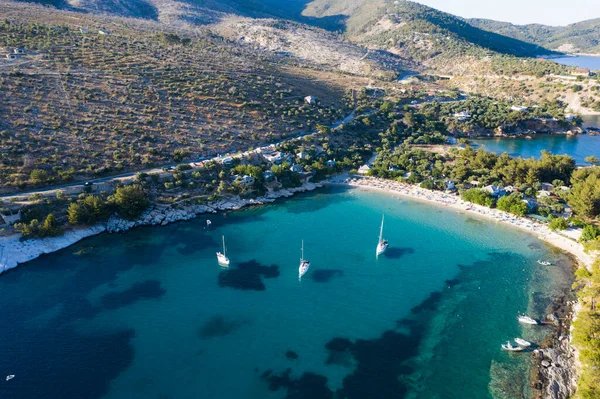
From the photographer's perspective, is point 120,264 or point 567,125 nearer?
point 120,264

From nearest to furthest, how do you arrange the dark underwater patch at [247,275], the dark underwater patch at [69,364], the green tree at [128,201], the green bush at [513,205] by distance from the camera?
the dark underwater patch at [69,364], the dark underwater patch at [247,275], the green tree at [128,201], the green bush at [513,205]

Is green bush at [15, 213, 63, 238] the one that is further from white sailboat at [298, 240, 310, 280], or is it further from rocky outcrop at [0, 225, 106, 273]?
white sailboat at [298, 240, 310, 280]

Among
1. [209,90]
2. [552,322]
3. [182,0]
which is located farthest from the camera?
[182,0]

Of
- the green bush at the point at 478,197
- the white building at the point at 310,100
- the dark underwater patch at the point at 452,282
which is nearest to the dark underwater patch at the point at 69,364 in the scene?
the dark underwater patch at the point at 452,282

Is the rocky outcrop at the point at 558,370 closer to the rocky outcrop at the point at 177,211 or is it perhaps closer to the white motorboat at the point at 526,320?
the white motorboat at the point at 526,320

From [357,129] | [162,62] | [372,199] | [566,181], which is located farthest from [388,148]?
[162,62]

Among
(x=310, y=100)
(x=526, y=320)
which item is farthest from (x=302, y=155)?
(x=526, y=320)

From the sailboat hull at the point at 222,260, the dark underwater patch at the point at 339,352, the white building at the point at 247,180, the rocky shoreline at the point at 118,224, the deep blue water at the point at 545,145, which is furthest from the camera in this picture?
the deep blue water at the point at 545,145

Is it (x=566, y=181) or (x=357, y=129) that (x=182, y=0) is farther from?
(x=566, y=181)
